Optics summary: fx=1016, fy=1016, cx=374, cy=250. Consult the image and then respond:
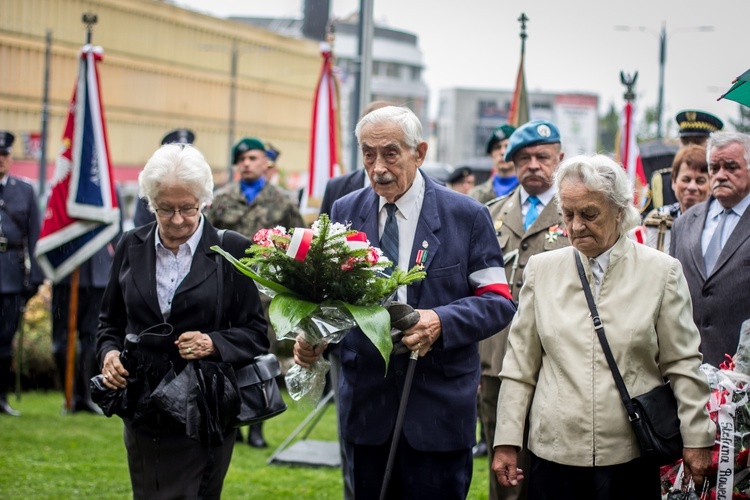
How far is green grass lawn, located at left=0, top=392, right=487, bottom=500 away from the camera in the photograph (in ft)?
24.3

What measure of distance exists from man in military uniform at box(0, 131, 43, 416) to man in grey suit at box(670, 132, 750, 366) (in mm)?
6875

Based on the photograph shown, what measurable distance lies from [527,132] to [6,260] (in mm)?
6020

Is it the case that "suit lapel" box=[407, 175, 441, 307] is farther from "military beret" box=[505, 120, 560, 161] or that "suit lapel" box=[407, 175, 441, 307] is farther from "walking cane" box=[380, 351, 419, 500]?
"military beret" box=[505, 120, 560, 161]

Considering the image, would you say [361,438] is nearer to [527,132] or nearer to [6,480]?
[527,132]

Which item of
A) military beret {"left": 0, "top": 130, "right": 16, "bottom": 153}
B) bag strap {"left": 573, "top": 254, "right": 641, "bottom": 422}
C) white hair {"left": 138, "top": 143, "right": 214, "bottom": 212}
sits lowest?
bag strap {"left": 573, "top": 254, "right": 641, "bottom": 422}

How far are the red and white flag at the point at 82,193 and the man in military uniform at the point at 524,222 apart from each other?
199 inches

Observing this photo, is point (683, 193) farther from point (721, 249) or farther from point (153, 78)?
point (153, 78)

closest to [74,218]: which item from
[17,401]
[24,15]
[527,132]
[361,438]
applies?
[17,401]

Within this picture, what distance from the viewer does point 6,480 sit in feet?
24.5

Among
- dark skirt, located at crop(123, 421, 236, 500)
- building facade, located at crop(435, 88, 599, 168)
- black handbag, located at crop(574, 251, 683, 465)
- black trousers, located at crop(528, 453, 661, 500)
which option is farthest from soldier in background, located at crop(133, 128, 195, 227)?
building facade, located at crop(435, 88, 599, 168)

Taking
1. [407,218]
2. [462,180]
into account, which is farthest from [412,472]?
[462,180]

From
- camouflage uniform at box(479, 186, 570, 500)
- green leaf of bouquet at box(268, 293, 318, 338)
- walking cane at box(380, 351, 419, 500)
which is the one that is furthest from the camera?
camouflage uniform at box(479, 186, 570, 500)

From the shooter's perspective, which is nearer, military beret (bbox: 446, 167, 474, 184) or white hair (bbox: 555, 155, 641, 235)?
white hair (bbox: 555, 155, 641, 235)

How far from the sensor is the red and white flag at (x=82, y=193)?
33.2 feet
